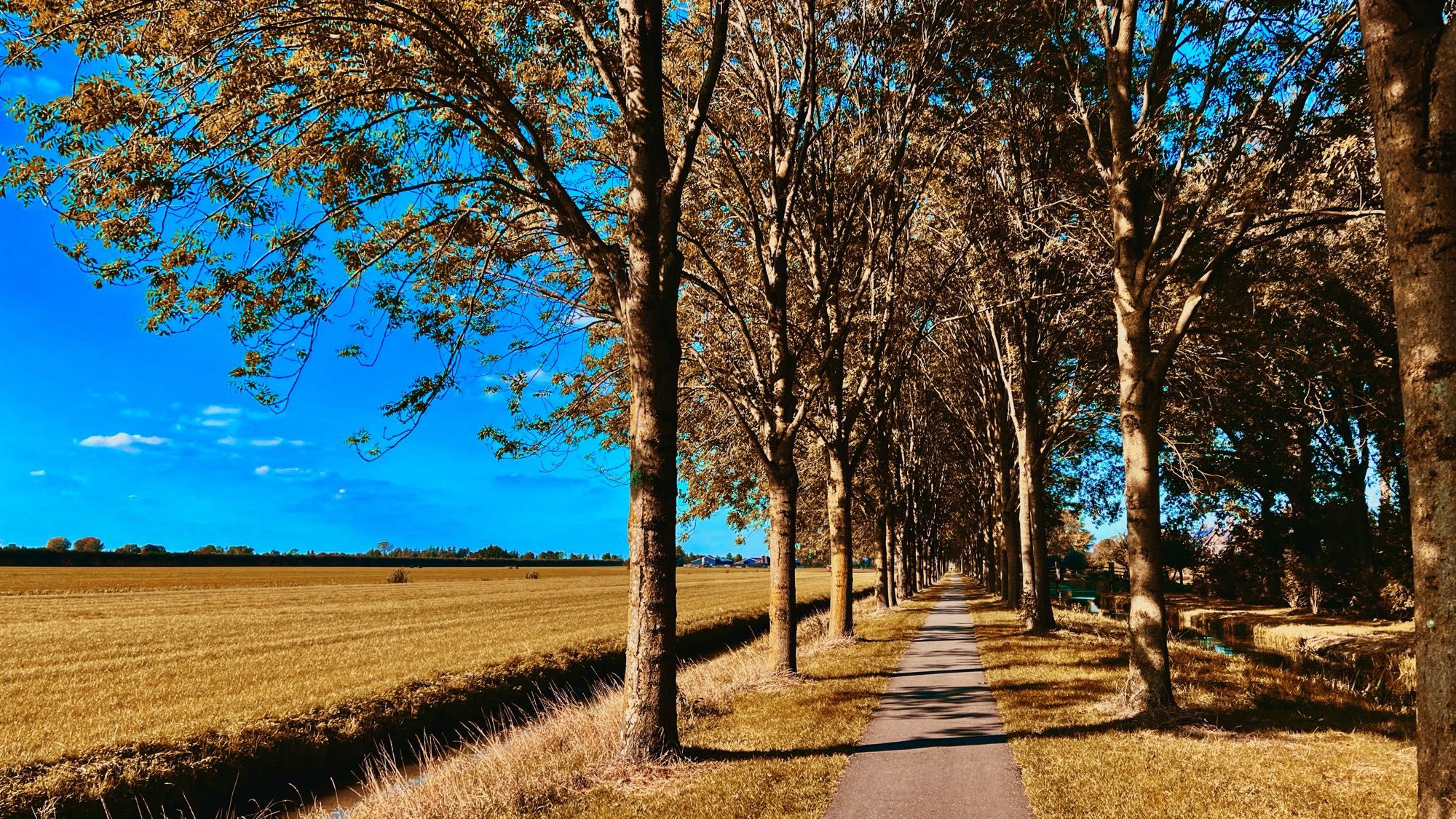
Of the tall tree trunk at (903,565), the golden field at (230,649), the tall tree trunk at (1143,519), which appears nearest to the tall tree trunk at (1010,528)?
the tall tree trunk at (903,565)

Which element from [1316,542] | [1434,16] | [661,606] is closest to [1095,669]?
[661,606]

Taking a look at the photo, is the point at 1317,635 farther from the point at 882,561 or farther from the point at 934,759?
the point at 934,759

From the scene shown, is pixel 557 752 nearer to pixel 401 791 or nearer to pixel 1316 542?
pixel 401 791

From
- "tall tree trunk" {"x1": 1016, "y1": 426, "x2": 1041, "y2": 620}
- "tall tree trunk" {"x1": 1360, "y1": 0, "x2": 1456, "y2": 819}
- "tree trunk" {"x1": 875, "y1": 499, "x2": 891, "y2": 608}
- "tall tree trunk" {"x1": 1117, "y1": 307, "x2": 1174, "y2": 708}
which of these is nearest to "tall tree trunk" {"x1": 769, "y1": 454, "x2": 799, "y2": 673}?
"tall tree trunk" {"x1": 1117, "y1": 307, "x2": 1174, "y2": 708}

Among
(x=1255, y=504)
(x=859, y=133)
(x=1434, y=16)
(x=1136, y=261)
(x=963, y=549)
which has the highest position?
(x=859, y=133)

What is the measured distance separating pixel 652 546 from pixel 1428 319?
6.68 m

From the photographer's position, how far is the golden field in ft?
43.1

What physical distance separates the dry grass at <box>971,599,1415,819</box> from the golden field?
43.7ft

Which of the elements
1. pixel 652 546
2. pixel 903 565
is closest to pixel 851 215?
pixel 652 546

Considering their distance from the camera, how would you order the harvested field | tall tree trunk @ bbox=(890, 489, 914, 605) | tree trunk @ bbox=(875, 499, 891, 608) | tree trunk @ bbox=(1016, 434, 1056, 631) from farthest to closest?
1. tall tree trunk @ bbox=(890, 489, 914, 605)
2. tree trunk @ bbox=(875, 499, 891, 608)
3. tree trunk @ bbox=(1016, 434, 1056, 631)
4. the harvested field

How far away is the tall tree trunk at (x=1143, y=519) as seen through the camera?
986cm

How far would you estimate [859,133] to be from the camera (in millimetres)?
14148

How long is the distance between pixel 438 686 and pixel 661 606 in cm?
1163

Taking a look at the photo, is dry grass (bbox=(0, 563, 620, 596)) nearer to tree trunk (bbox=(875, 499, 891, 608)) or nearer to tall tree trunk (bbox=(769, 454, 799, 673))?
tree trunk (bbox=(875, 499, 891, 608))
